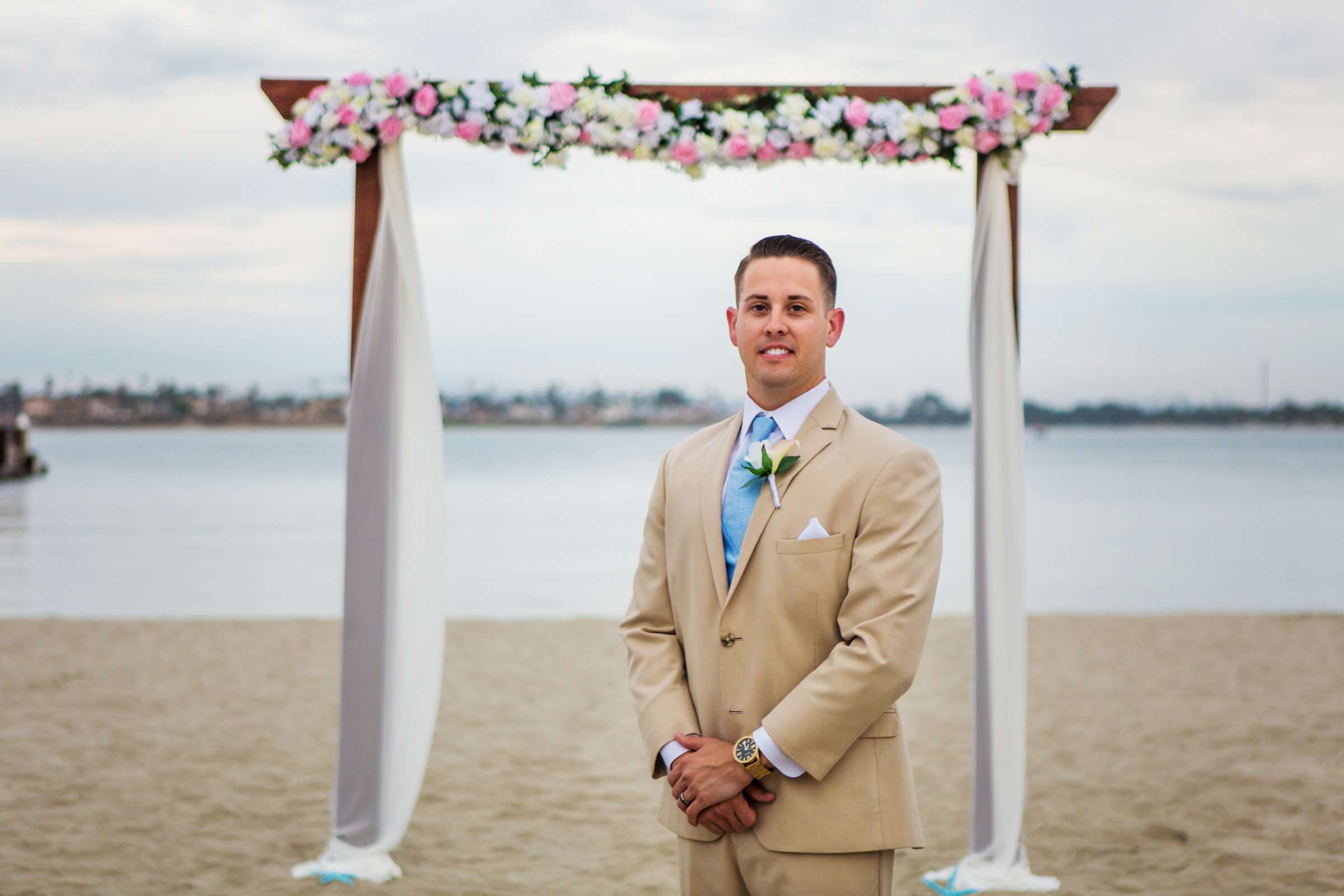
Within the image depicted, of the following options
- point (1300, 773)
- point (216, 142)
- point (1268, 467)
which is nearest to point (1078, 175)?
point (1268, 467)

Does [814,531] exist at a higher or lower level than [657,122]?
lower

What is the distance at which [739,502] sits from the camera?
210 cm

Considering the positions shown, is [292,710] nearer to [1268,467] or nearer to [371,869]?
[371,869]

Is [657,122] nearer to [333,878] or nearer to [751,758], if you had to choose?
[751,758]

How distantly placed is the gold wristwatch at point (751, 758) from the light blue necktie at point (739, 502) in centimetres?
29

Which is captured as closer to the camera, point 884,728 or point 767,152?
point 884,728

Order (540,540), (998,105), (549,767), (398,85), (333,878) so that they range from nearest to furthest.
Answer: (998,105) → (398,85) → (333,878) → (549,767) → (540,540)

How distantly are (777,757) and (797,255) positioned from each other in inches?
34.9

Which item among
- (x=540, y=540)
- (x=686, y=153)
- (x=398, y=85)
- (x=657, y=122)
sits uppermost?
(x=398, y=85)

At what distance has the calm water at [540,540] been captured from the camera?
50.1ft

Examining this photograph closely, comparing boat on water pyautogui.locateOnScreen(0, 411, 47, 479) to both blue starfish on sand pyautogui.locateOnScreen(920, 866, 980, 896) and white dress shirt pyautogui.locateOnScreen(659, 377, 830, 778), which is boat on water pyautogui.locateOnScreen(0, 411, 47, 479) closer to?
blue starfish on sand pyautogui.locateOnScreen(920, 866, 980, 896)

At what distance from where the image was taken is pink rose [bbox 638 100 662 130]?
3877mm

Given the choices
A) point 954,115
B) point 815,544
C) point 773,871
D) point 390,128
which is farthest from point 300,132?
point 773,871

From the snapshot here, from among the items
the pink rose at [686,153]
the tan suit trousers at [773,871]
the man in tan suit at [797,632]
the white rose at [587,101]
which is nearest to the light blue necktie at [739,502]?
the man in tan suit at [797,632]
